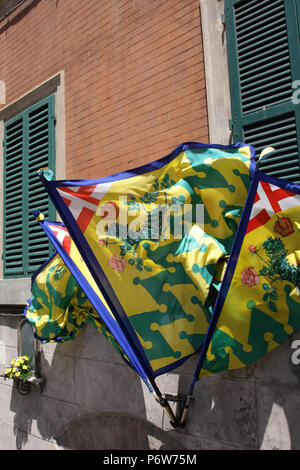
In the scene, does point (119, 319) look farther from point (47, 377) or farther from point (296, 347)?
point (47, 377)

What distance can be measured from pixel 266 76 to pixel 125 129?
199cm

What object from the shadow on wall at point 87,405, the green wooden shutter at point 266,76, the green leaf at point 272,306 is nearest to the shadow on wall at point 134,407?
the shadow on wall at point 87,405

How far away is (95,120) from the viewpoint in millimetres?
5848

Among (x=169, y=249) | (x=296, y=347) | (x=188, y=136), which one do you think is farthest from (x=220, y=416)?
(x=188, y=136)

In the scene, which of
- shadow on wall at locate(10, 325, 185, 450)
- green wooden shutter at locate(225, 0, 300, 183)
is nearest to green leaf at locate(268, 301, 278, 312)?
green wooden shutter at locate(225, 0, 300, 183)

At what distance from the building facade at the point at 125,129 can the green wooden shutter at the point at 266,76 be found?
14mm

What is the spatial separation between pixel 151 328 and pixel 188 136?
2416 mm

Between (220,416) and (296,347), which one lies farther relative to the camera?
(220,416)

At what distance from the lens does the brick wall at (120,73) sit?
4.88m

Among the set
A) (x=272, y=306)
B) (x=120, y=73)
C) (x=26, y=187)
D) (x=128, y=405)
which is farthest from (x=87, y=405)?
(x=120, y=73)

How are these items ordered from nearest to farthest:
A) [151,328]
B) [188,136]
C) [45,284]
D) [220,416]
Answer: [151,328]
[220,416]
[188,136]
[45,284]

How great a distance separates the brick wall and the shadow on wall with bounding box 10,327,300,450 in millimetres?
2594

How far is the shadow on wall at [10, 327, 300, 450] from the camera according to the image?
11.9ft

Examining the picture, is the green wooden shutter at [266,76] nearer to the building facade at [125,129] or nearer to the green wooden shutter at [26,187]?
the building facade at [125,129]
